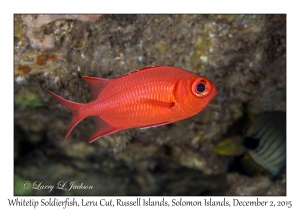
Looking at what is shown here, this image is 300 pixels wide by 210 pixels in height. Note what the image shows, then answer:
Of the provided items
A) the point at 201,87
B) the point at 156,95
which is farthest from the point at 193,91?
the point at 156,95

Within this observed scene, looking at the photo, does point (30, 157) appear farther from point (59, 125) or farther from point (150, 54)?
point (150, 54)

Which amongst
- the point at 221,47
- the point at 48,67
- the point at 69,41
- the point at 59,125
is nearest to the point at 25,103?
the point at 59,125

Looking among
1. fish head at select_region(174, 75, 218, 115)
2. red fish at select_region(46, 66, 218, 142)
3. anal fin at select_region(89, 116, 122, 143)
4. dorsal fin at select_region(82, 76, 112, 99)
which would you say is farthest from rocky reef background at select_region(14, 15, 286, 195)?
fish head at select_region(174, 75, 218, 115)

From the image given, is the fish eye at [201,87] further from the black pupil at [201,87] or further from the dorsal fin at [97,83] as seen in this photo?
the dorsal fin at [97,83]

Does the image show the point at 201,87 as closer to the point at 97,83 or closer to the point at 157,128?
the point at 97,83

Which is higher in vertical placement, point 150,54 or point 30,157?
point 150,54

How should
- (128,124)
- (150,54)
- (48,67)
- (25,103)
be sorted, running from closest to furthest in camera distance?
(128,124), (48,67), (150,54), (25,103)
